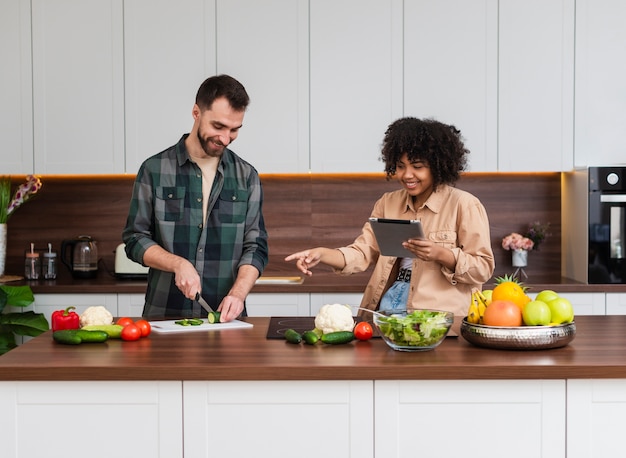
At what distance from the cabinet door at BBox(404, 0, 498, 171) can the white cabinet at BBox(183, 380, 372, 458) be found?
2468 millimetres

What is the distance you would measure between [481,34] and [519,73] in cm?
29

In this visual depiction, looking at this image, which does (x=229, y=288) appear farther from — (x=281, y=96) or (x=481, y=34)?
(x=481, y=34)

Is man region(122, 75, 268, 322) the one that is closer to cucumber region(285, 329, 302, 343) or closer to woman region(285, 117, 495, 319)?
woman region(285, 117, 495, 319)

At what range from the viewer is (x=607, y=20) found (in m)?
4.20

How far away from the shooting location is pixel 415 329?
2152 mm

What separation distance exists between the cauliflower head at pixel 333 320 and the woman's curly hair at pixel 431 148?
2.75ft

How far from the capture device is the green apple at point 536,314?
7.23ft

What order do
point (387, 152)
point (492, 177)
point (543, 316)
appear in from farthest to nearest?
1. point (492, 177)
2. point (387, 152)
3. point (543, 316)

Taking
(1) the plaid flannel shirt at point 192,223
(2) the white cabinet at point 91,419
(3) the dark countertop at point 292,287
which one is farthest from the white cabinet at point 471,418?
(3) the dark countertop at point 292,287

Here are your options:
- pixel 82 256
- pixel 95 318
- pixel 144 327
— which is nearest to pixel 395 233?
pixel 144 327

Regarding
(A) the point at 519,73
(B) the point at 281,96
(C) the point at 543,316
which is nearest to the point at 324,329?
(C) the point at 543,316

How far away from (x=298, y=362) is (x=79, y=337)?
2.27ft

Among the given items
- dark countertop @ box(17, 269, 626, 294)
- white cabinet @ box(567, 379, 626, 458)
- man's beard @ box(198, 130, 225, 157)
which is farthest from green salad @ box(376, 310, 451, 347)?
dark countertop @ box(17, 269, 626, 294)

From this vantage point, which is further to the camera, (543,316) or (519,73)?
(519,73)
